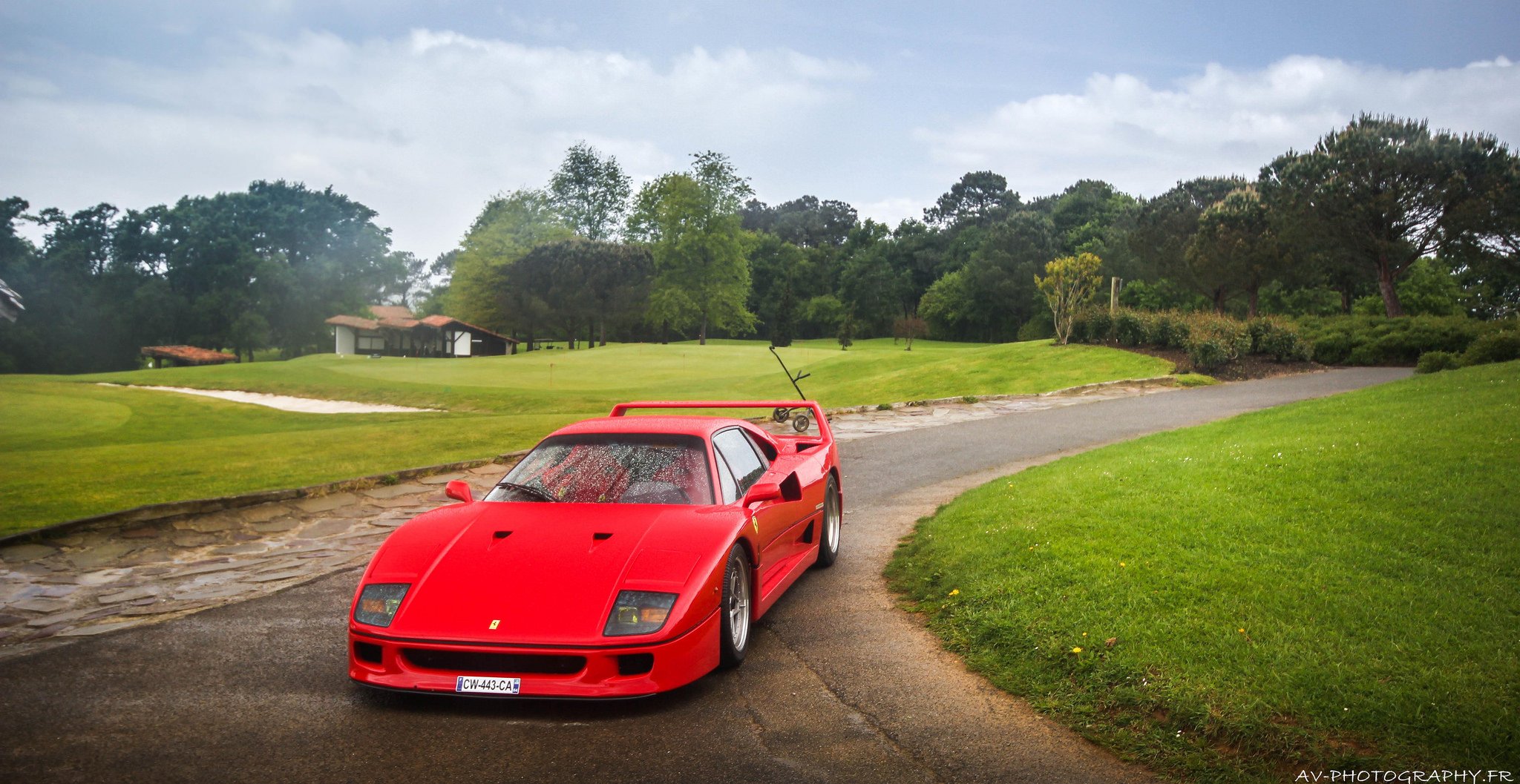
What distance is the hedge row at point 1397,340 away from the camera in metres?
26.1

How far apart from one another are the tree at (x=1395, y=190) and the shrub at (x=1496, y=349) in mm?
21383

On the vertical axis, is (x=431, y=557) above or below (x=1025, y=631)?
above

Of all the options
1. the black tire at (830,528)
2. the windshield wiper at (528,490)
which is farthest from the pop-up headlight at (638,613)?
the black tire at (830,528)

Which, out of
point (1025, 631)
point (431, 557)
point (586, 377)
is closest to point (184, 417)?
point (586, 377)

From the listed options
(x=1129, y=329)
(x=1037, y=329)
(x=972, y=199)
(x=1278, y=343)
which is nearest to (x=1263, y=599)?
(x=1278, y=343)

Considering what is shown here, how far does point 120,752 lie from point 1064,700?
4072mm

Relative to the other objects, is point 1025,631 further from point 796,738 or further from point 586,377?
point 586,377

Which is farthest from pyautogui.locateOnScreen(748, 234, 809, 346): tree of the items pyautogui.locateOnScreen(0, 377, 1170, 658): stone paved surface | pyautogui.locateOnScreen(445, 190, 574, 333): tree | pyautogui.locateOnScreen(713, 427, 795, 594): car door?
pyautogui.locateOnScreen(713, 427, 795, 594): car door

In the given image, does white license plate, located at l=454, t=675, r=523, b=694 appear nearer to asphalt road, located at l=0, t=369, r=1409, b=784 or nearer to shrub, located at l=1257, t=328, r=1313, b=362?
asphalt road, located at l=0, t=369, r=1409, b=784

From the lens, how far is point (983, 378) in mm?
26453

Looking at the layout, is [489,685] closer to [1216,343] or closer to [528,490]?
[528,490]

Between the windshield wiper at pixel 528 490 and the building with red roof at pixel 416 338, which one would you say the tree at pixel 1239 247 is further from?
the building with red roof at pixel 416 338

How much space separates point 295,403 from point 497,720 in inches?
1165

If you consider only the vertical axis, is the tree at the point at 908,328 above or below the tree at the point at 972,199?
below
